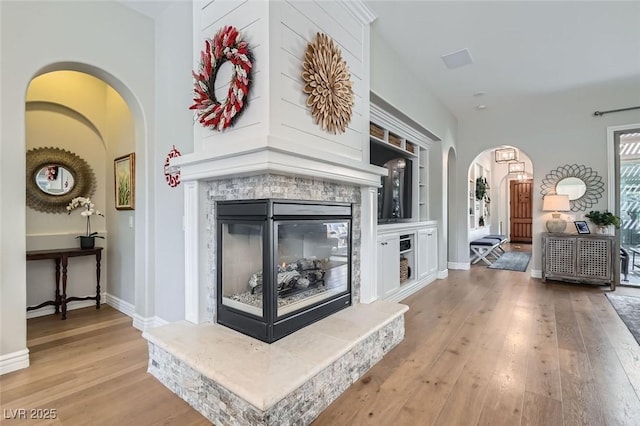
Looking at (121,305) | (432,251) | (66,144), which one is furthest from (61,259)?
(432,251)

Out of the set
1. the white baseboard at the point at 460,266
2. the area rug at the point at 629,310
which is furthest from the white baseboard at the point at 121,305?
the white baseboard at the point at 460,266

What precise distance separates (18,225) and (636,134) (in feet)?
25.0

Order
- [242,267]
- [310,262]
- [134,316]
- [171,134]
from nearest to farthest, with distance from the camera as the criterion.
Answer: [242,267] → [310,262] → [171,134] → [134,316]

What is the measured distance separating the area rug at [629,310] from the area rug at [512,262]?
1.91 meters

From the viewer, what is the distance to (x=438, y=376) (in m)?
2.13

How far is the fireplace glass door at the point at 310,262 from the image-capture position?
212 cm

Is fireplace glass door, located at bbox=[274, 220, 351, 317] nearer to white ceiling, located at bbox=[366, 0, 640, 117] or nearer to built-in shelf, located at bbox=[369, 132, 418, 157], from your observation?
built-in shelf, located at bbox=[369, 132, 418, 157]

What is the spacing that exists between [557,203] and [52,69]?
21.1 ft

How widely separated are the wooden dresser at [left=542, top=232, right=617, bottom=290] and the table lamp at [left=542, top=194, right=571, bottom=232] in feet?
0.54

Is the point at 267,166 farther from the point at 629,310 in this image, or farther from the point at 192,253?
the point at 629,310

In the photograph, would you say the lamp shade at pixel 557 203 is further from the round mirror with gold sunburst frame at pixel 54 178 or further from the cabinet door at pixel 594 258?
the round mirror with gold sunburst frame at pixel 54 178

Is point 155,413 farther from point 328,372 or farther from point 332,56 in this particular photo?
point 332,56

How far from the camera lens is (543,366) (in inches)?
88.9

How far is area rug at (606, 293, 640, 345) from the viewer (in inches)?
119
